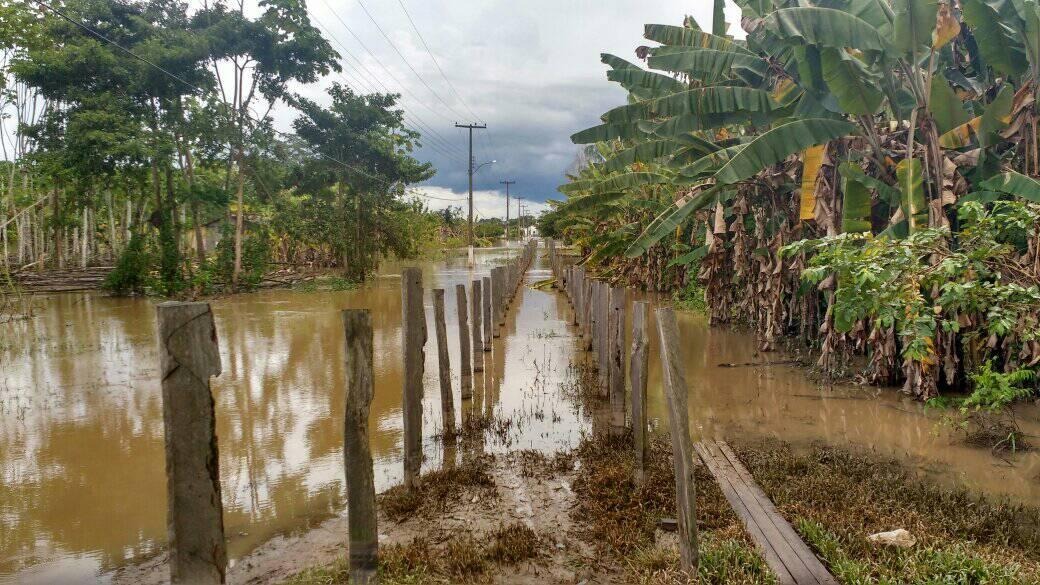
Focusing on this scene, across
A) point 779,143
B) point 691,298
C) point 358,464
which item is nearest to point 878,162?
point 779,143

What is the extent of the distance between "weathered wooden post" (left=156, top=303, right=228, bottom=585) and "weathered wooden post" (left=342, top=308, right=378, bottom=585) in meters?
1.11

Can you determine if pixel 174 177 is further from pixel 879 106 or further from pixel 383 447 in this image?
pixel 879 106

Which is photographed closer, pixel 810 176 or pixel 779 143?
pixel 779 143

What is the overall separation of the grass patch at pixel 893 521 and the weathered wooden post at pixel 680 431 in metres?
0.83

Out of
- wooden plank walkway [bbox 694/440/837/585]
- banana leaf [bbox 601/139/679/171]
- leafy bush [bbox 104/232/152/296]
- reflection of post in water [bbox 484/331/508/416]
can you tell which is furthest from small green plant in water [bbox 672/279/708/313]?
leafy bush [bbox 104/232/152/296]

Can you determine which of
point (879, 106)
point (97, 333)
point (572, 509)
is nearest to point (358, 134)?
point (97, 333)

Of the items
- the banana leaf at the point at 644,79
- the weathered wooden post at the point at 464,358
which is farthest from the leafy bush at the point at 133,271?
the banana leaf at the point at 644,79

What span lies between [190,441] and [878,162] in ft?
27.8

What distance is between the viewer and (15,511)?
5430mm

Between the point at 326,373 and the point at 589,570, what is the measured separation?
7495 millimetres

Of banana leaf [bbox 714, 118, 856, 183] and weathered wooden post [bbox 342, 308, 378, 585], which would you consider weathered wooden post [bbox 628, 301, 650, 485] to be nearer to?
weathered wooden post [bbox 342, 308, 378, 585]

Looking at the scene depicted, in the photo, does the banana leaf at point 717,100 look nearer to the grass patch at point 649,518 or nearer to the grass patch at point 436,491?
the grass patch at point 649,518

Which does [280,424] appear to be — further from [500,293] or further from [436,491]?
[500,293]

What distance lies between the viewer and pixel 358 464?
12.0 ft
